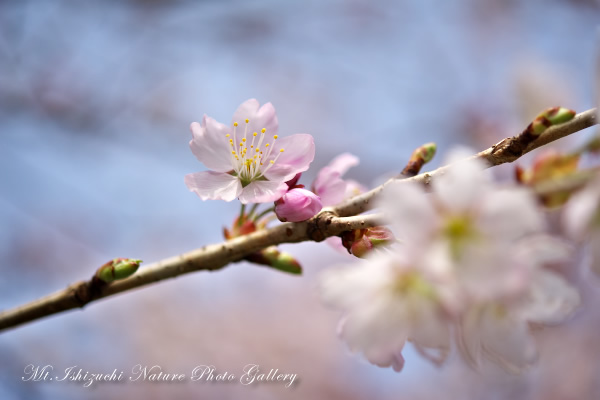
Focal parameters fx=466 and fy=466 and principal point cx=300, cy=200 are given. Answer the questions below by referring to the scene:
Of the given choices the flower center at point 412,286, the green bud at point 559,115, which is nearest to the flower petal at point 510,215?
the flower center at point 412,286

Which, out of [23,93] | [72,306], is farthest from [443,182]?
[23,93]

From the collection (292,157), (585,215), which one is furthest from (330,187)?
(585,215)

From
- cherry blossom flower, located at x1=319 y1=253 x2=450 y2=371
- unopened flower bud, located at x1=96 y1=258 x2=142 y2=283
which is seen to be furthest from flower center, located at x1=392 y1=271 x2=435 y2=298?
unopened flower bud, located at x1=96 y1=258 x2=142 y2=283

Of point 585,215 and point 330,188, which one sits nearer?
point 585,215

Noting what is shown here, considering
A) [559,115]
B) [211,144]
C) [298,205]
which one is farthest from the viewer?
[211,144]

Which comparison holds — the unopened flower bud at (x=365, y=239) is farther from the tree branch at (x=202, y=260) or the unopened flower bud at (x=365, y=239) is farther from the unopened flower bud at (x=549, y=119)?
the unopened flower bud at (x=549, y=119)

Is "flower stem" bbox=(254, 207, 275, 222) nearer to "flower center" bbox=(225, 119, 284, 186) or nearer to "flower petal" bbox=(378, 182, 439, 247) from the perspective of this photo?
"flower center" bbox=(225, 119, 284, 186)

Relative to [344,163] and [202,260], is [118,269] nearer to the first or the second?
[202,260]
